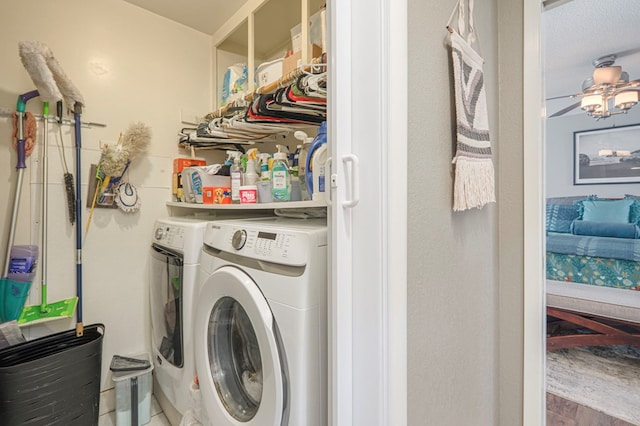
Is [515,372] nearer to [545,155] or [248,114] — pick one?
[545,155]

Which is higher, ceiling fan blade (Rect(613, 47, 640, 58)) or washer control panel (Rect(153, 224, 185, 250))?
ceiling fan blade (Rect(613, 47, 640, 58))

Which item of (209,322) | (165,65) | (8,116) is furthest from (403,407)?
(165,65)

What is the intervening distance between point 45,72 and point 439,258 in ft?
6.18

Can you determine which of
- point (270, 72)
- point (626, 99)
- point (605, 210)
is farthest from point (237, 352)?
point (626, 99)

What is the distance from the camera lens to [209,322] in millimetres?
1146

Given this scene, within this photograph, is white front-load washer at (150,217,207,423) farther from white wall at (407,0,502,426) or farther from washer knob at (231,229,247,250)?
white wall at (407,0,502,426)

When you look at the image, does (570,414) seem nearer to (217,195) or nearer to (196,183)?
(217,195)

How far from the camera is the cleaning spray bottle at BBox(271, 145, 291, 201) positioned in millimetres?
1239

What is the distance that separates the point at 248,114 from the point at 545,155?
1279 millimetres

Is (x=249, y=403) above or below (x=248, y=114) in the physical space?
below

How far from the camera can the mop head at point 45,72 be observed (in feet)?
4.31

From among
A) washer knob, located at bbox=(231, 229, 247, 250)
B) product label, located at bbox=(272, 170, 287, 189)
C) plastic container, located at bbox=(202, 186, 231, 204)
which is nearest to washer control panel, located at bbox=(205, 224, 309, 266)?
washer knob, located at bbox=(231, 229, 247, 250)

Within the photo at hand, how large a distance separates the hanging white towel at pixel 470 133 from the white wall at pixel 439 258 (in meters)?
0.03

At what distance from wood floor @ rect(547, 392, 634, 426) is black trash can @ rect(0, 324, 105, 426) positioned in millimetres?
1984
